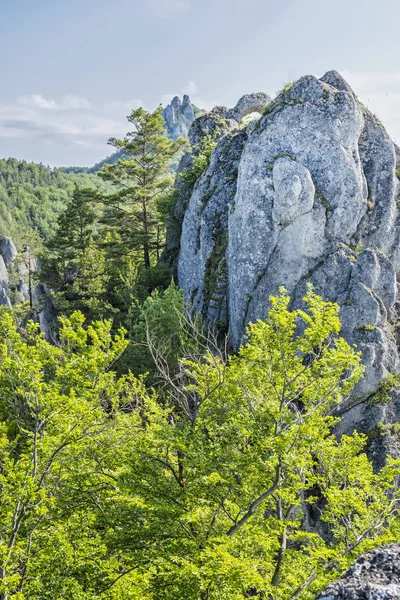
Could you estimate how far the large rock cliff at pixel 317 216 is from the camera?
19.1 meters

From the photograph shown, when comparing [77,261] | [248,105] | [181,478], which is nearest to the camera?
[181,478]

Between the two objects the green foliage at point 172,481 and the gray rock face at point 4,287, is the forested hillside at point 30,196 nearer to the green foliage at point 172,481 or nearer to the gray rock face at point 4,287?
the gray rock face at point 4,287

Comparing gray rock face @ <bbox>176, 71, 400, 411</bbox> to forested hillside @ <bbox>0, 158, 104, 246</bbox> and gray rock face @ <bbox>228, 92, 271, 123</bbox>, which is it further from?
forested hillside @ <bbox>0, 158, 104, 246</bbox>

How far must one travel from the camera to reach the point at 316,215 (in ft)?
66.6

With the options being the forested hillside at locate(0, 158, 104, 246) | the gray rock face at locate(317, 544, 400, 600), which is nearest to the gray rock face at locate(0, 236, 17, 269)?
the forested hillside at locate(0, 158, 104, 246)

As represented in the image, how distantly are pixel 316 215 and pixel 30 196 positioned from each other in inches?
5834

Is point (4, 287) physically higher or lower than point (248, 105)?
lower

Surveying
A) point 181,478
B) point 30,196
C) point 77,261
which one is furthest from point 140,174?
point 30,196

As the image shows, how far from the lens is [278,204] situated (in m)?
20.3

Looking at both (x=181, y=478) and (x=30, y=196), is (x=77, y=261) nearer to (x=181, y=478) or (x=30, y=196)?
(x=181, y=478)

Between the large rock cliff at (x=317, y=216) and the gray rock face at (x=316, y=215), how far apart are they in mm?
50

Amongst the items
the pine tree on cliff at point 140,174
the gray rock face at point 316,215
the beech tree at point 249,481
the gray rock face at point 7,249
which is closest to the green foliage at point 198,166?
the pine tree on cliff at point 140,174

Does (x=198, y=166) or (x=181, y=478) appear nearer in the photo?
(x=181, y=478)

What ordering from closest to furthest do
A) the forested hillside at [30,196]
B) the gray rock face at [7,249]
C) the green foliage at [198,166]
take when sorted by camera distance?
the green foliage at [198,166] < the gray rock face at [7,249] < the forested hillside at [30,196]
